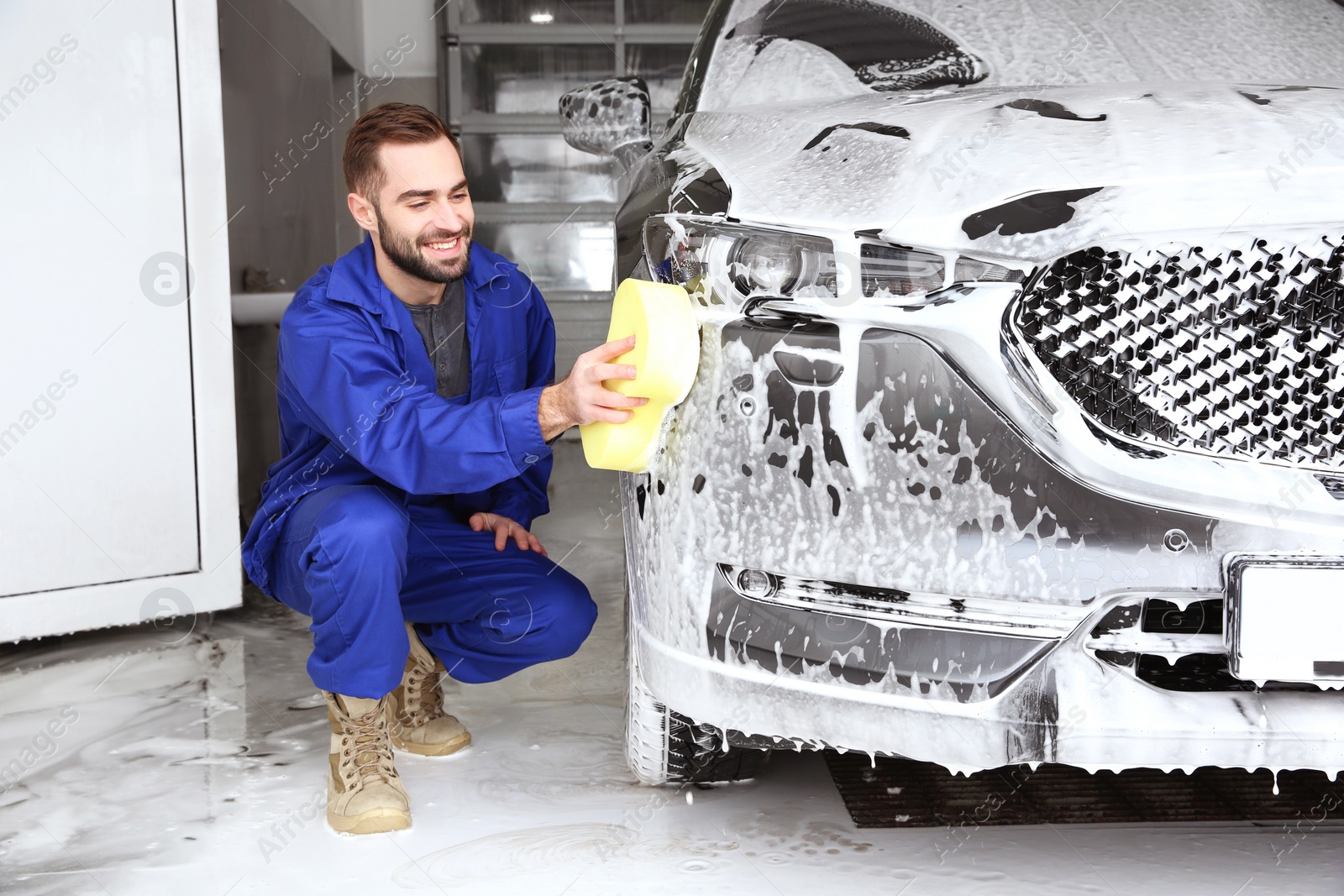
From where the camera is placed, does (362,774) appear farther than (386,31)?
No

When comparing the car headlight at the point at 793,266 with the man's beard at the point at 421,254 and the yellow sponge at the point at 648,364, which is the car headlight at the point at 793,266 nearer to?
the yellow sponge at the point at 648,364

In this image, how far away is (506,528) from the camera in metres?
2.04

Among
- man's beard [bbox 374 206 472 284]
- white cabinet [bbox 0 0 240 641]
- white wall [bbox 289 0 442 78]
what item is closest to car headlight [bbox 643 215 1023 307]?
man's beard [bbox 374 206 472 284]

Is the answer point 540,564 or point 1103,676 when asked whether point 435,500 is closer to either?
point 540,564

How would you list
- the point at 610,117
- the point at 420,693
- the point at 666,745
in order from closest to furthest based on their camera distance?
the point at 666,745 → the point at 420,693 → the point at 610,117

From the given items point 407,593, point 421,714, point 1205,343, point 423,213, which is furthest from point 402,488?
point 1205,343

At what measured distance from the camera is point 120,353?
9.17ft

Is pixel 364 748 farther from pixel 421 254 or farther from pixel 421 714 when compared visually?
pixel 421 254

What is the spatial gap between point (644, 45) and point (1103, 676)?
6.30 meters

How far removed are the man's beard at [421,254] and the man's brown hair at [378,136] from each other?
0.05 meters

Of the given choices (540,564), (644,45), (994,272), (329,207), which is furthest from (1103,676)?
(644,45)

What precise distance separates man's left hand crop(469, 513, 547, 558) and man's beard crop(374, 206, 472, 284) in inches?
16.6

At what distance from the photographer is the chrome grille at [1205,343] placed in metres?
1.29

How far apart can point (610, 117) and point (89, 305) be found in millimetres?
1372
